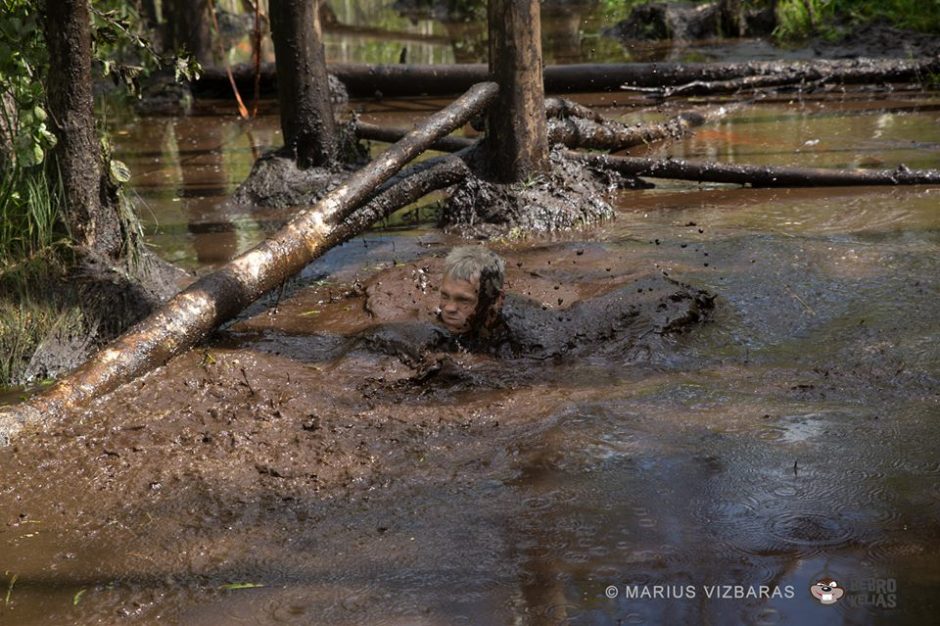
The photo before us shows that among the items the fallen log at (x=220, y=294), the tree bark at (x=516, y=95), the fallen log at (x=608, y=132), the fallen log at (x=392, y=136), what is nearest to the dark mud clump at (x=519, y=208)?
the tree bark at (x=516, y=95)

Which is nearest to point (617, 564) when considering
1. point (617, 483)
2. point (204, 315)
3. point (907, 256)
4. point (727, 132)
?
point (617, 483)

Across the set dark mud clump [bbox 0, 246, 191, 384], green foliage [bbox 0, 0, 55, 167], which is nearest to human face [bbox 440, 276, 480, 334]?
dark mud clump [bbox 0, 246, 191, 384]

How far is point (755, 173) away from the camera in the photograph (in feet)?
28.2

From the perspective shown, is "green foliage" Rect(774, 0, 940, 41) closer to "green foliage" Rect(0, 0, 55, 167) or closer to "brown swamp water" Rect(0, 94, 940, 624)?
"brown swamp water" Rect(0, 94, 940, 624)

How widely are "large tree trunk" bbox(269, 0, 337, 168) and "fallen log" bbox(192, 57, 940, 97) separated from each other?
15.8ft

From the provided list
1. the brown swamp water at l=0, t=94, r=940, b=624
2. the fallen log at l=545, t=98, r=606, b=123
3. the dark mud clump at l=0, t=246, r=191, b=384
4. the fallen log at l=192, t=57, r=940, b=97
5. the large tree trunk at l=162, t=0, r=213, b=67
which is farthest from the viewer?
the large tree trunk at l=162, t=0, r=213, b=67

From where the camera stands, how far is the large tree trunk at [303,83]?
29.8ft

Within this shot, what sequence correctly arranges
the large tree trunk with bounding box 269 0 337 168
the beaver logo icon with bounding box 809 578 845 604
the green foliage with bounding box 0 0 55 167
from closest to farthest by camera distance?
the beaver logo icon with bounding box 809 578 845 604, the green foliage with bounding box 0 0 55 167, the large tree trunk with bounding box 269 0 337 168

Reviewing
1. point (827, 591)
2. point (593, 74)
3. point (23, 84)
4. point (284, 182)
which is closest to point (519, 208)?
point (284, 182)

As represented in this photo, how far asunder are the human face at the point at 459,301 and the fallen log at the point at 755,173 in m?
3.61

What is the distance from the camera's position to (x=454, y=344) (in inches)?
223

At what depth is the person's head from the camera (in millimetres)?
5523

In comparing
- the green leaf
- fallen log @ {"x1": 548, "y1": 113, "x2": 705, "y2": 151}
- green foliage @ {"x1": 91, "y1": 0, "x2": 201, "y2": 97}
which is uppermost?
green foliage @ {"x1": 91, "y1": 0, "x2": 201, "y2": 97}

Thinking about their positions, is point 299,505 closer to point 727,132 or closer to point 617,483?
point 617,483
